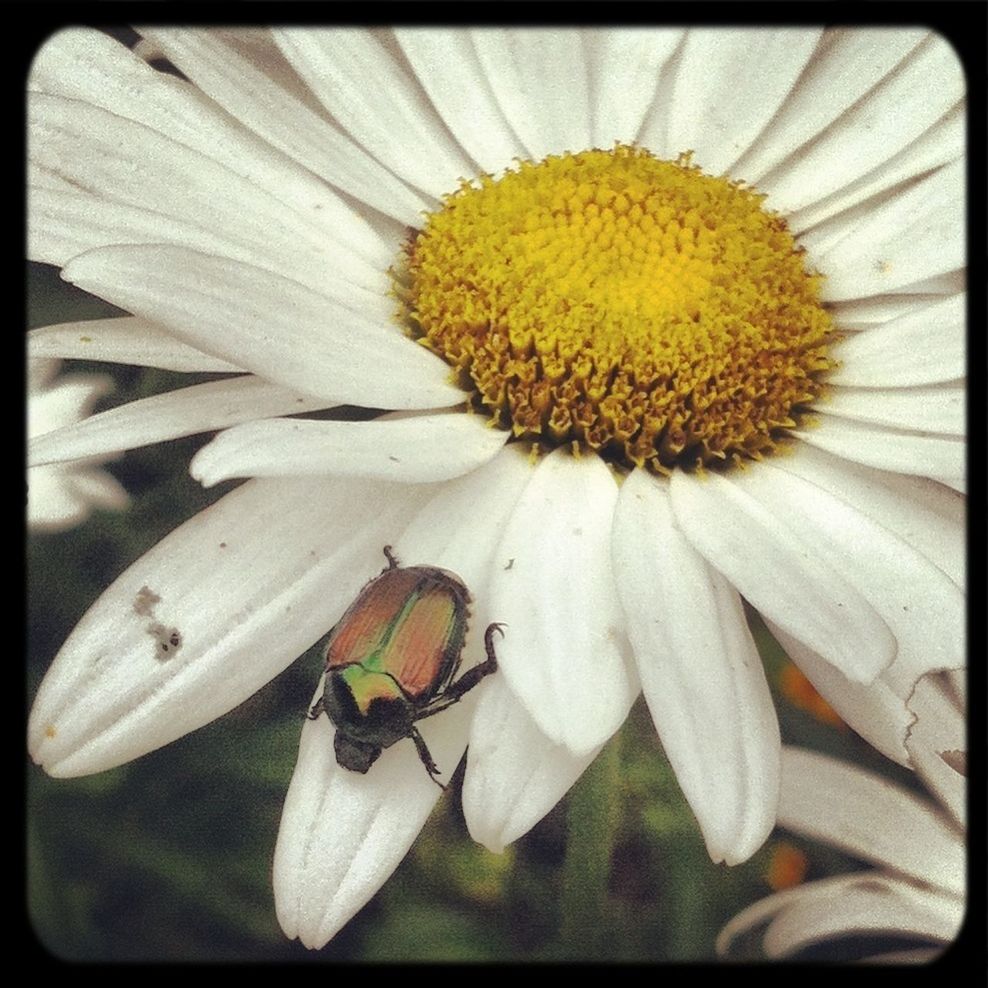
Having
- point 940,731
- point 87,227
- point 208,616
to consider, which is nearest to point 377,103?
point 87,227

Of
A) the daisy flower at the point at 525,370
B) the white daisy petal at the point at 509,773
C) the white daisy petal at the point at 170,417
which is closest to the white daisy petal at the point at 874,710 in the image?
the daisy flower at the point at 525,370

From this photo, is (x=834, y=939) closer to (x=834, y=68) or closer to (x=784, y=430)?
(x=784, y=430)

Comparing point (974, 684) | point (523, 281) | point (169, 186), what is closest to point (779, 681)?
point (974, 684)

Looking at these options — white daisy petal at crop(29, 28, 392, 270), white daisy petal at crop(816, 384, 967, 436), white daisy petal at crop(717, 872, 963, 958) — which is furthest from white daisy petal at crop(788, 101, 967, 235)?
white daisy petal at crop(717, 872, 963, 958)

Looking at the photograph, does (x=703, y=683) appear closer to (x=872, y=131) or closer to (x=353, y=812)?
(x=353, y=812)

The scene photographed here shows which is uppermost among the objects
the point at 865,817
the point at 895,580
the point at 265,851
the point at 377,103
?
the point at 377,103

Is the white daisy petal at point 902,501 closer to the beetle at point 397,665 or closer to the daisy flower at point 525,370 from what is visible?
the daisy flower at point 525,370
